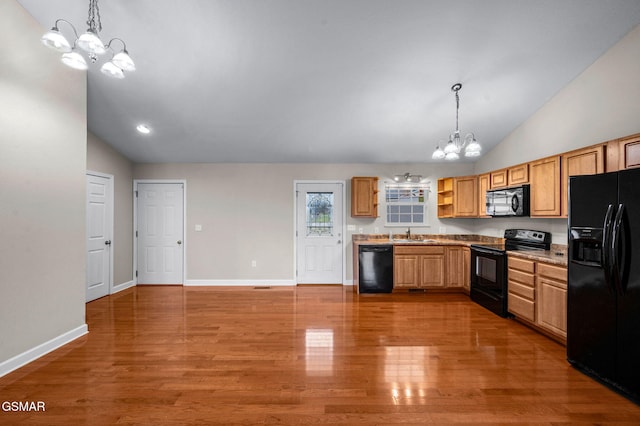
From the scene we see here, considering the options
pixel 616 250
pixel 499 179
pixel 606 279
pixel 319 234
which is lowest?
pixel 606 279

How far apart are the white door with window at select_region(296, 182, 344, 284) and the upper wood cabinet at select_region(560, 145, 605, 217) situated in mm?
3349

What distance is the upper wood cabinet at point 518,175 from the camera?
3.78m

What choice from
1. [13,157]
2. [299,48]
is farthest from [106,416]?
[299,48]

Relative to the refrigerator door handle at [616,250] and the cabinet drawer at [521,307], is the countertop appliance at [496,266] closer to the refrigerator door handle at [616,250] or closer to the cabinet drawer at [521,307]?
the cabinet drawer at [521,307]

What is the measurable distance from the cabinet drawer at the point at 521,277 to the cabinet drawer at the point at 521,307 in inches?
8.3

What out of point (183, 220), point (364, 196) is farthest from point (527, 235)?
point (183, 220)

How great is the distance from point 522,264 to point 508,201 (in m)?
1.07

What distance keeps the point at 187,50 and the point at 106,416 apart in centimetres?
328

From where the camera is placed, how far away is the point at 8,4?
2402 mm

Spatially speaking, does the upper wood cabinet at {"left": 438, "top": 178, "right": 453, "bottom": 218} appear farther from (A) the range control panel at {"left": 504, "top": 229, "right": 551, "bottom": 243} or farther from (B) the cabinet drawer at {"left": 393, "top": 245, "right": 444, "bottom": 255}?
(A) the range control panel at {"left": 504, "top": 229, "right": 551, "bottom": 243}

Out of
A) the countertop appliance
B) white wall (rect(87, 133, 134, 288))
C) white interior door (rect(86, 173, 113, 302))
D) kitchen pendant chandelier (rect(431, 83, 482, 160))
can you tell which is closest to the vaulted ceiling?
white wall (rect(87, 133, 134, 288))

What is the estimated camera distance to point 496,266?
379 centimetres

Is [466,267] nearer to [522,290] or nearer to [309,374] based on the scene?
[522,290]

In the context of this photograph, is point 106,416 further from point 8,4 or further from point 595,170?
point 595,170
